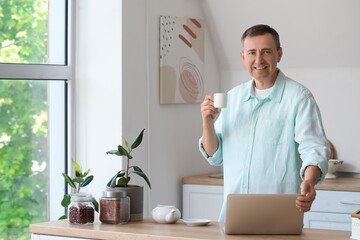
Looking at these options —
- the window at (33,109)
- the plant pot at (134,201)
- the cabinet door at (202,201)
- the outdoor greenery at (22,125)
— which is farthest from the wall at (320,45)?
the plant pot at (134,201)

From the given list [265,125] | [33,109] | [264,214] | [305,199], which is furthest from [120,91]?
[305,199]

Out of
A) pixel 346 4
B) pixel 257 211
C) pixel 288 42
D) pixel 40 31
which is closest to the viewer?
pixel 257 211

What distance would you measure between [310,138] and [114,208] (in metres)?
0.84

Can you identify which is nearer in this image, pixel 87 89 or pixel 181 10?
pixel 87 89

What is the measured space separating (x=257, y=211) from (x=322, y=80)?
7.71 feet

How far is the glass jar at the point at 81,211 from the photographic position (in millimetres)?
2758

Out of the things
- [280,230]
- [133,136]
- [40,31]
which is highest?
[40,31]

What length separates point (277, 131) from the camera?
2762 millimetres

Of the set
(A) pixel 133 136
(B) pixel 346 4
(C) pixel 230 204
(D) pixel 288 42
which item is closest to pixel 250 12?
(D) pixel 288 42

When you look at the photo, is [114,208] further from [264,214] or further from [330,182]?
[330,182]

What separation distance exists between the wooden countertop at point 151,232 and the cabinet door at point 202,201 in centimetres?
152

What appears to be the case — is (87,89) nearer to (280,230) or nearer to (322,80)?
(322,80)

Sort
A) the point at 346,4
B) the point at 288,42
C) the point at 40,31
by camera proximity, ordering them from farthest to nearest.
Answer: the point at 288,42 → the point at 346,4 → the point at 40,31

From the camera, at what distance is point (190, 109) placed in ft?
15.0
